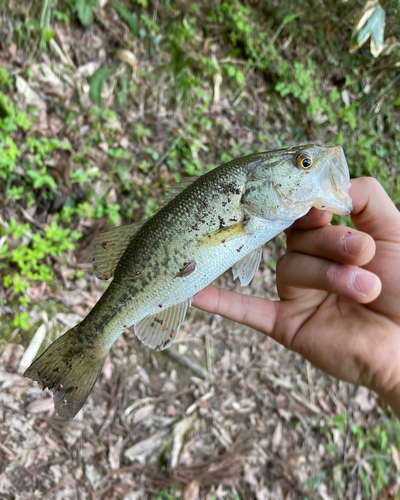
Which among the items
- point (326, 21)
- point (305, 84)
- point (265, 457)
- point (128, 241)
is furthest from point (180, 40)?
point (265, 457)

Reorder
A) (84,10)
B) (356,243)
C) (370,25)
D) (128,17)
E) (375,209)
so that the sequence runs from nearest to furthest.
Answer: (356,243) → (375,209) → (370,25) → (84,10) → (128,17)

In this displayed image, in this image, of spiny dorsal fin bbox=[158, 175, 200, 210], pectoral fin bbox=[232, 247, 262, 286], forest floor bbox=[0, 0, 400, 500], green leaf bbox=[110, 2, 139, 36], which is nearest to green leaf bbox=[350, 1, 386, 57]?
forest floor bbox=[0, 0, 400, 500]

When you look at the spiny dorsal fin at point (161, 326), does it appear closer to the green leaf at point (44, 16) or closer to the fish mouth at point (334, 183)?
the fish mouth at point (334, 183)

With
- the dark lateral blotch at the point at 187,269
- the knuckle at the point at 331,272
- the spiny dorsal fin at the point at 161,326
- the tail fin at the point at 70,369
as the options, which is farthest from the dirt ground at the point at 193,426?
the knuckle at the point at 331,272

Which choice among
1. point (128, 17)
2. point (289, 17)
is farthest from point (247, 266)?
point (289, 17)

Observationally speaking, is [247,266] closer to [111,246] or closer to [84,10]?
[111,246]

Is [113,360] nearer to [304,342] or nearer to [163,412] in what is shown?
[163,412]
